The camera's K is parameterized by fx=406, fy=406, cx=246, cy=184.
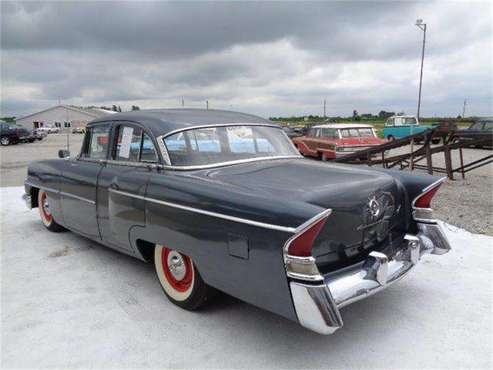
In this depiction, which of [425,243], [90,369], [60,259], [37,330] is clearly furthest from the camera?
[60,259]

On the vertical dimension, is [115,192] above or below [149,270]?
above

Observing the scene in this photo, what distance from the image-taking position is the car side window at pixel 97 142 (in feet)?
13.2

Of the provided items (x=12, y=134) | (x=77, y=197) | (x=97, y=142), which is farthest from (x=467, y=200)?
(x=12, y=134)

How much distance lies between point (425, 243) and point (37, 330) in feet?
9.77

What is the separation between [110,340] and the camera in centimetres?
272

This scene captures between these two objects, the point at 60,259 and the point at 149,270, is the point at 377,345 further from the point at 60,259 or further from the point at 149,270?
the point at 60,259

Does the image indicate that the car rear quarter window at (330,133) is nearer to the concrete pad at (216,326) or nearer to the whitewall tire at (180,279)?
the concrete pad at (216,326)

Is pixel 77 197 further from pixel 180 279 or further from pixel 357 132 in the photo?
pixel 357 132

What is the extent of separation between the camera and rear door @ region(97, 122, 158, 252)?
328 centimetres

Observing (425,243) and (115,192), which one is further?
(115,192)

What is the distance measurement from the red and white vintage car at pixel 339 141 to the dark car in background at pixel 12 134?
19864 mm

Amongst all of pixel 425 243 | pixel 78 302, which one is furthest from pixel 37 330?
pixel 425 243

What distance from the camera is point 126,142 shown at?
3730 millimetres

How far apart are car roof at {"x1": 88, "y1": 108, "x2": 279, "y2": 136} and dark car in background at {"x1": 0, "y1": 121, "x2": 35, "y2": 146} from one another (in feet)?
80.2
